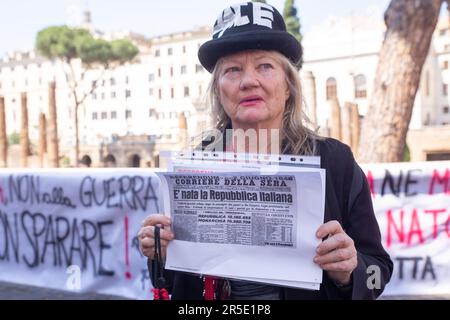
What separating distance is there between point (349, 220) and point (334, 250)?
0.65 ft

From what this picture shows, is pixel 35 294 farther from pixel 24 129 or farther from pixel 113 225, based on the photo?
pixel 24 129

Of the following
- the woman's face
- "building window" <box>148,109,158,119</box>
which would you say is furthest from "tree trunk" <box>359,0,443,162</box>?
"building window" <box>148,109,158,119</box>

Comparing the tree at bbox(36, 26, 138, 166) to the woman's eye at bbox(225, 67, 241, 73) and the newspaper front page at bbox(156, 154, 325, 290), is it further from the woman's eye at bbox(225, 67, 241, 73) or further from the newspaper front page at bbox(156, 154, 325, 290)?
the newspaper front page at bbox(156, 154, 325, 290)

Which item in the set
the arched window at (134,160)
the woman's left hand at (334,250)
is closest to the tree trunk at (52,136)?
the woman's left hand at (334,250)

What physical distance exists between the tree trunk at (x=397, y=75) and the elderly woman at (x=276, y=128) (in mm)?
5980

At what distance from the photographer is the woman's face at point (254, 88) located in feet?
5.31

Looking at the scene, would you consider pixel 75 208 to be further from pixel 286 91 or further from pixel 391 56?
pixel 391 56

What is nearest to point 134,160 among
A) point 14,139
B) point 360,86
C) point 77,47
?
point 77,47

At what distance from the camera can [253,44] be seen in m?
1.59

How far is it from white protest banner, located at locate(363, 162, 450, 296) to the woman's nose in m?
3.36

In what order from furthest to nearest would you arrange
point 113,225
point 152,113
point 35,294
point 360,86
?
1. point 152,113
2. point 360,86
3. point 35,294
4. point 113,225

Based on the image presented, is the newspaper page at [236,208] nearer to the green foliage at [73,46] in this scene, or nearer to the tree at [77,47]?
the tree at [77,47]

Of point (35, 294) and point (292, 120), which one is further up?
point (292, 120)

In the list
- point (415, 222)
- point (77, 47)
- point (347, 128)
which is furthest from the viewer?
point (77, 47)
